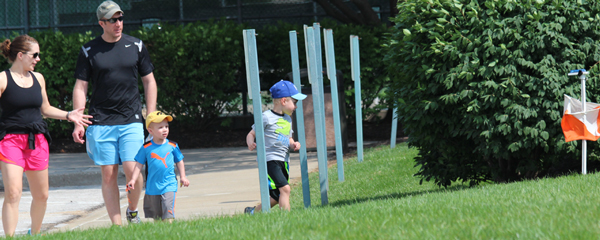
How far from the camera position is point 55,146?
42.8ft

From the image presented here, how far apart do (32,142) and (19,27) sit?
12114 millimetres

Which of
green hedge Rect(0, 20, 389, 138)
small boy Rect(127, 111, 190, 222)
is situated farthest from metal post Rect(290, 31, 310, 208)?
green hedge Rect(0, 20, 389, 138)

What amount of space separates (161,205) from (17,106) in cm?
135

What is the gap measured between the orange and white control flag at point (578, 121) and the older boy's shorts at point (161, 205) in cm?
343

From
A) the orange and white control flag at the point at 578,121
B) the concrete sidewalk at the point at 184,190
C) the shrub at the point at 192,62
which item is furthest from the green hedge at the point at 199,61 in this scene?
the orange and white control flag at the point at 578,121

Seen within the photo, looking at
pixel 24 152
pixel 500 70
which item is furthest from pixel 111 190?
pixel 500 70

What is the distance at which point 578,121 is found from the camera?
5.32m

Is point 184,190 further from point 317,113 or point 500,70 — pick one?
point 500,70

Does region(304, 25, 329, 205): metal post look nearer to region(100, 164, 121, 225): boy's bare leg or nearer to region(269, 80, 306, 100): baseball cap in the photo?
region(269, 80, 306, 100): baseball cap

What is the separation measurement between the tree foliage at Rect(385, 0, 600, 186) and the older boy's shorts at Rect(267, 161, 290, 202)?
135 centimetres

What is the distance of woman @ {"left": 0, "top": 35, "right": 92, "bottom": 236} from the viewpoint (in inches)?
189

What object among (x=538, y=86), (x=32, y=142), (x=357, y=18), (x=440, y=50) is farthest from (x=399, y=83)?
(x=357, y=18)

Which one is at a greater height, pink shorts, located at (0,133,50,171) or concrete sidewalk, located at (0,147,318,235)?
pink shorts, located at (0,133,50,171)

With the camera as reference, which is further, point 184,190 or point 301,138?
point 184,190
